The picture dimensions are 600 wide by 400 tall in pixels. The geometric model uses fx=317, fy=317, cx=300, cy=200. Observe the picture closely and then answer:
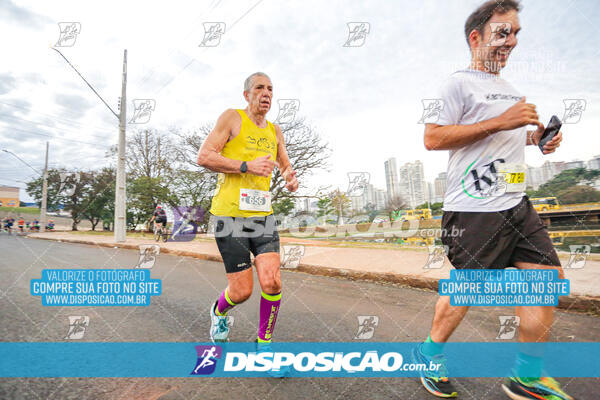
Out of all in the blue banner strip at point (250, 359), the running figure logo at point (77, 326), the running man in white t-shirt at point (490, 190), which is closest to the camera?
the running man in white t-shirt at point (490, 190)

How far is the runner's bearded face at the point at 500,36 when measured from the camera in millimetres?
1630

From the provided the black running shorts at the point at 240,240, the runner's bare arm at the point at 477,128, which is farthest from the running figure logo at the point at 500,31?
the black running shorts at the point at 240,240

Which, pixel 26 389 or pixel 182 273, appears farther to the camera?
pixel 182 273

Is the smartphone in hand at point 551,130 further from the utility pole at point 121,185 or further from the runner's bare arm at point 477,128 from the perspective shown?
the utility pole at point 121,185

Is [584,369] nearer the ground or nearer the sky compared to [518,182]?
nearer the ground

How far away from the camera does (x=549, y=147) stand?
5.57ft

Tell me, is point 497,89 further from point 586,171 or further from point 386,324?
point 586,171

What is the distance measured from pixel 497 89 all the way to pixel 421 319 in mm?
2205

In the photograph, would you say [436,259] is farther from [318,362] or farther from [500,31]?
[500,31]

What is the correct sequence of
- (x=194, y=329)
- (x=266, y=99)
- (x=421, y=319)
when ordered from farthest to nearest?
(x=421, y=319)
(x=194, y=329)
(x=266, y=99)

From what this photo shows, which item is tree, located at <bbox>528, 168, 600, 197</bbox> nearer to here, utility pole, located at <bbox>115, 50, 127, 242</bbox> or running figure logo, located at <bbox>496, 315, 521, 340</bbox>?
running figure logo, located at <bbox>496, 315, 521, 340</bbox>

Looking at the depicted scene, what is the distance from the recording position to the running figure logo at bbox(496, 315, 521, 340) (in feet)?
8.62

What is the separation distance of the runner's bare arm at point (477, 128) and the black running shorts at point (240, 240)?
1.17 m

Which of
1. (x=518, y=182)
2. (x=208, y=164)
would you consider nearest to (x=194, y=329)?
(x=208, y=164)
